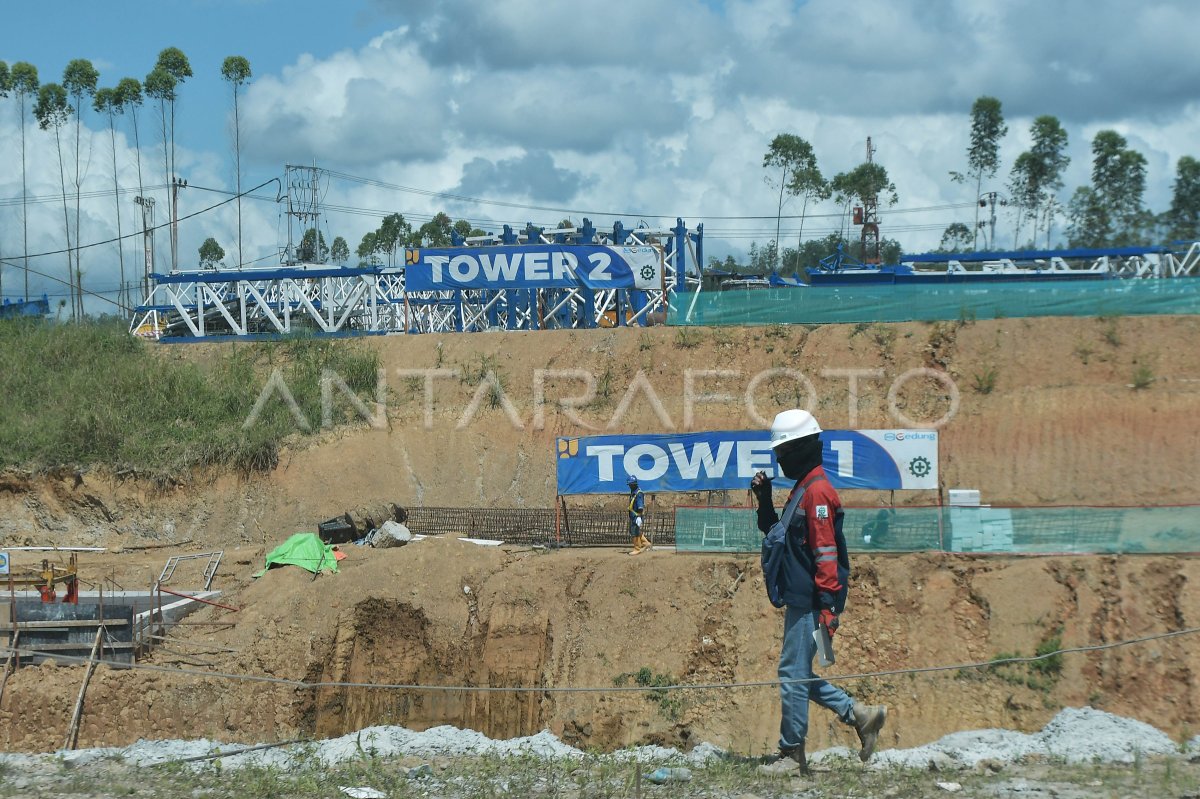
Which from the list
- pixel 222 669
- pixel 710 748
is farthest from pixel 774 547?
pixel 222 669

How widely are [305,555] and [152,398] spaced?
13.6m

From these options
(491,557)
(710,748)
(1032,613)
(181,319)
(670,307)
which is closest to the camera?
(710,748)

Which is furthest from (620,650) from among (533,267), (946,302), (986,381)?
(533,267)

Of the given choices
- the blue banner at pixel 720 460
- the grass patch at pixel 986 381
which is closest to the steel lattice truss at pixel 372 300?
the grass patch at pixel 986 381

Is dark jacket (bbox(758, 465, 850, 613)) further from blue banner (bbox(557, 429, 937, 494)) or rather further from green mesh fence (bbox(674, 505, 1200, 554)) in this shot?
blue banner (bbox(557, 429, 937, 494))

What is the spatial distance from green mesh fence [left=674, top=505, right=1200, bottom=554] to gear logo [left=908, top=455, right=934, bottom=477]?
2239 mm

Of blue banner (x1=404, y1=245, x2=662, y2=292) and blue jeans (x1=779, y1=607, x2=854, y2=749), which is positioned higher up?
blue banner (x1=404, y1=245, x2=662, y2=292)

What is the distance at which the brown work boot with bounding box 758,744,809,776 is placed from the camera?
8.10m

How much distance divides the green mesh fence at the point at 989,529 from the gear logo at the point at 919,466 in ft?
7.35

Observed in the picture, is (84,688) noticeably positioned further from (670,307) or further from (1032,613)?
(670,307)

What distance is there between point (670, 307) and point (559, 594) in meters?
16.3

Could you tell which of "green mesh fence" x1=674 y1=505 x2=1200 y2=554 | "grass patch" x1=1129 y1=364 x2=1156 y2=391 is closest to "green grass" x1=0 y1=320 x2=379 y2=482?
"green mesh fence" x1=674 y1=505 x2=1200 y2=554

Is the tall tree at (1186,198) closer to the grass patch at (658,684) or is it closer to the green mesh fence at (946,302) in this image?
the green mesh fence at (946,302)

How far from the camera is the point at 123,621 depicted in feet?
62.7
